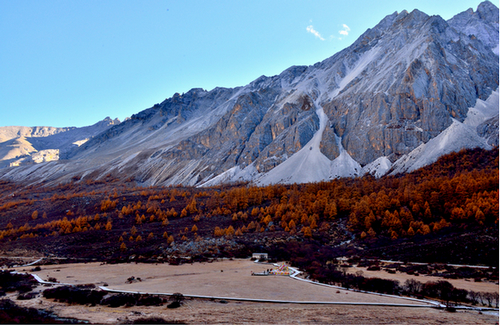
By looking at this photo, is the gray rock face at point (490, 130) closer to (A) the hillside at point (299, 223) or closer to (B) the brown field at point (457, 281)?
(A) the hillside at point (299, 223)

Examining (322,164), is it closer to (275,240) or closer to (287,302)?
(275,240)

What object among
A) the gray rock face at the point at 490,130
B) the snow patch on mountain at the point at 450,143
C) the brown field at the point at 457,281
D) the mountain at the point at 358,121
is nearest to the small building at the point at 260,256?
the brown field at the point at 457,281

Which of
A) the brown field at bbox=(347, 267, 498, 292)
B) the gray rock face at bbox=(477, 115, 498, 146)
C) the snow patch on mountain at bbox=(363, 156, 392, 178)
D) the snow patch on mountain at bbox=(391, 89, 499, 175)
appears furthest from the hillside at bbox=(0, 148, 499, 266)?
the snow patch on mountain at bbox=(363, 156, 392, 178)

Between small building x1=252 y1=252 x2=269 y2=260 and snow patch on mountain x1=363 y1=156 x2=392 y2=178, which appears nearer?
small building x1=252 y1=252 x2=269 y2=260

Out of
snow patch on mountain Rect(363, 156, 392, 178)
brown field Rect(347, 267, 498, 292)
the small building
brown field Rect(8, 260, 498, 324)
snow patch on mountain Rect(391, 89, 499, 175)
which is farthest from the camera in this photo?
snow patch on mountain Rect(363, 156, 392, 178)

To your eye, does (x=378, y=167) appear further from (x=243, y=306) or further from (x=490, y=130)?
(x=243, y=306)

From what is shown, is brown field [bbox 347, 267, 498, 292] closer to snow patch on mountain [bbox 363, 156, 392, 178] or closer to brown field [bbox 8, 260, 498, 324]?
brown field [bbox 8, 260, 498, 324]

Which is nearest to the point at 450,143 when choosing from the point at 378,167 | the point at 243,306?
the point at 378,167
